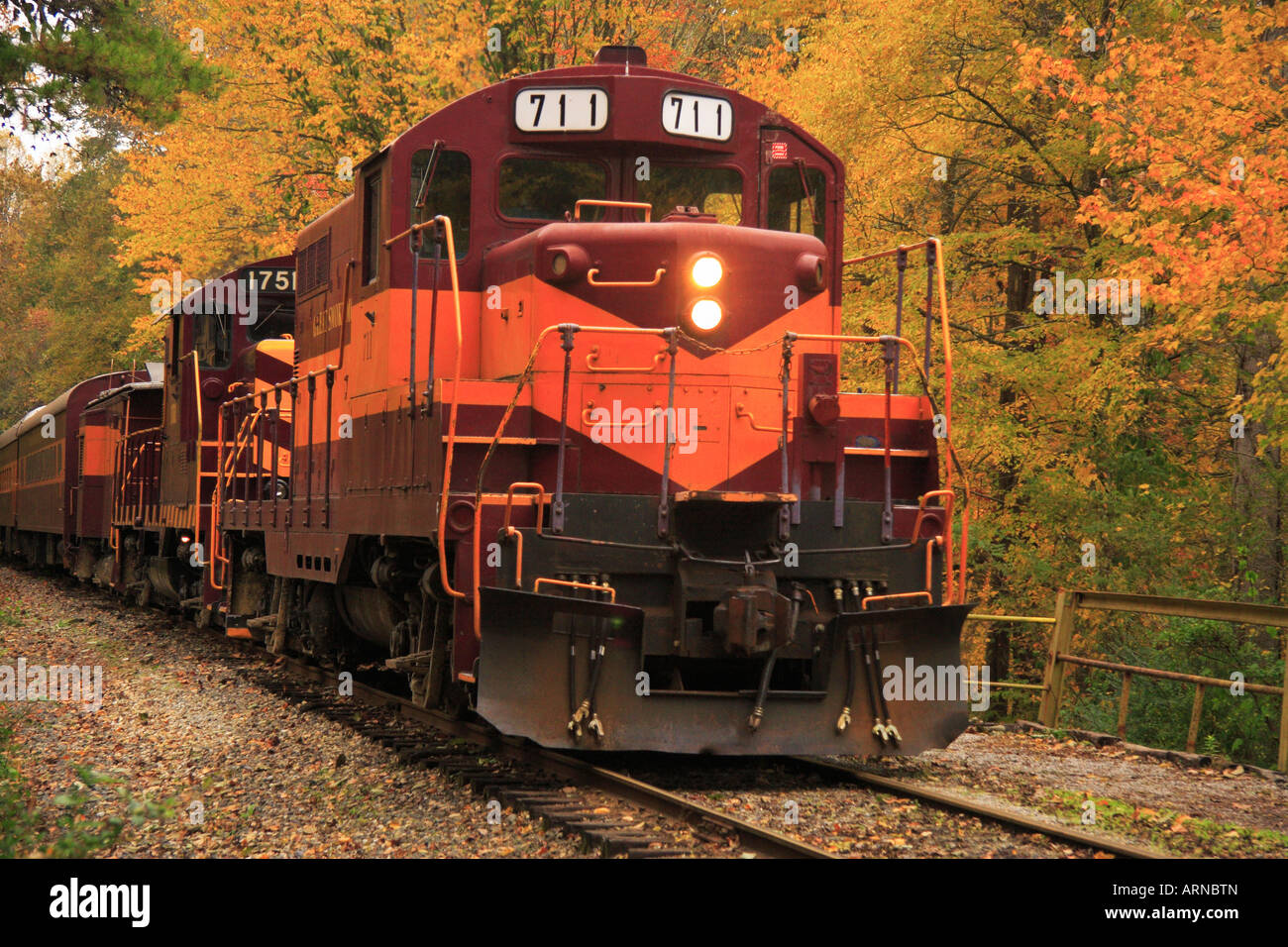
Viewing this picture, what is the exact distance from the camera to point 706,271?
771cm

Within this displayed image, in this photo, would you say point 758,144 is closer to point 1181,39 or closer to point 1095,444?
point 1181,39

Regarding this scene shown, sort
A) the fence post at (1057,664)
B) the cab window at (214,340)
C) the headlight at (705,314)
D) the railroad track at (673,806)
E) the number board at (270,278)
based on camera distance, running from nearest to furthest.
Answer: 1. the railroad track at (673,806)
2. the headlight at (705,314)
3. the fence post at (1057,664)
4. the number board at (270,278)
5. the cab window at (214,340)

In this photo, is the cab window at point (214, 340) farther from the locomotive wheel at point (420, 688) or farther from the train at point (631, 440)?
the locomotive wheel at point (420, 688)

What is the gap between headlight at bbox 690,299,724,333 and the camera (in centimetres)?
782

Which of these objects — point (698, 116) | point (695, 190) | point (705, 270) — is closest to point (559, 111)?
point (698, 116)

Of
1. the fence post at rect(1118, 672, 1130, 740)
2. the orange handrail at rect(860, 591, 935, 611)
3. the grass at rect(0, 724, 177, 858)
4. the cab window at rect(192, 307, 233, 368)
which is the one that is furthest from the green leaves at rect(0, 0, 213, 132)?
the fence post at rect(1118, 672, 1130, 740)

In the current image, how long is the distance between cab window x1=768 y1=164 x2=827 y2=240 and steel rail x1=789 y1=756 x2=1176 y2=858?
11.0 ft

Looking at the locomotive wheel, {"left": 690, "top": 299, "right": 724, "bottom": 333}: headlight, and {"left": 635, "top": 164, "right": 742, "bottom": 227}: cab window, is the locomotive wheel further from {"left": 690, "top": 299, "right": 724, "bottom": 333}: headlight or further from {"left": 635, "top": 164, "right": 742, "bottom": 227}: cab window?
{"left": 635, "top": 164, "right": 742, "bottom": 227}: cab window

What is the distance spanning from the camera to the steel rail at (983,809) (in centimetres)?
589

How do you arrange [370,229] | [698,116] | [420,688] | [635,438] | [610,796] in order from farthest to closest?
[370,229], [420,688], [698,116], [635,438], [610,796]

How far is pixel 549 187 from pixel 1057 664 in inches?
204

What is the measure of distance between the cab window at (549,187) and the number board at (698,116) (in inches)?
20.5

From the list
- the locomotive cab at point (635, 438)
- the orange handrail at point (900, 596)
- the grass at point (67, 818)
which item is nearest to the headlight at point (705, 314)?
the locomotive cab at point (635, 438)

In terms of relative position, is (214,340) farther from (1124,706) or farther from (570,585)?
(1124,706)
